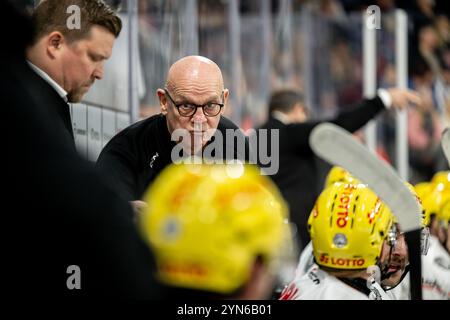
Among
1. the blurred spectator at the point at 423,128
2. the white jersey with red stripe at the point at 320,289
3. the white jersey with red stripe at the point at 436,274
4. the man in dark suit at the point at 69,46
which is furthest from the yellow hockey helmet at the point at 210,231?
the blurred spectator at the point at 423,128

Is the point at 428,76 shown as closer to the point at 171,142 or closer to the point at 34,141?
the point at 171,142

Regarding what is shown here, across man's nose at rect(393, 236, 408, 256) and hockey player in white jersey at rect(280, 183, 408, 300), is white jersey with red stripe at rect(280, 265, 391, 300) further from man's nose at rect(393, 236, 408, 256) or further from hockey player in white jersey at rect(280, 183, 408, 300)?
man's nose at rect(393, 236, 408, 256)

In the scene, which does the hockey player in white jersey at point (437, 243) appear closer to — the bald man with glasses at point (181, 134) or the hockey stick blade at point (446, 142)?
the hockey stick blade at point (446, 142)

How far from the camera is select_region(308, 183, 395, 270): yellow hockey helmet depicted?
117 inches

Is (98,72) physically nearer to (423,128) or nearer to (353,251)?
(353,251)

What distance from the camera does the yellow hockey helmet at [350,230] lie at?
2.98m

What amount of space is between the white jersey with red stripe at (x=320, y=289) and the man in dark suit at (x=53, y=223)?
1350 mm

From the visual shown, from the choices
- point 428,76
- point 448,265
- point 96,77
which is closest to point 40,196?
point 96,77

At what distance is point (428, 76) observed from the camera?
31.5 ft

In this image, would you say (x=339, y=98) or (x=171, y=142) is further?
(x=339, y=98)

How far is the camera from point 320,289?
3.01 m

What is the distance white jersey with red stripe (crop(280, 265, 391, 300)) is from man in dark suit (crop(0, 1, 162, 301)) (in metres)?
1.35

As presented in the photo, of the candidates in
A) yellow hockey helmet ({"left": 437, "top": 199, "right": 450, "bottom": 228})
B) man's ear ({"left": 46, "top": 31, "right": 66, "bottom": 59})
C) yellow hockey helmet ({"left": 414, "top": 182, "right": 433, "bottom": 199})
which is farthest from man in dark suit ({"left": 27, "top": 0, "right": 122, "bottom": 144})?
yellow hockey helmet ({"left": 414, "top": 182, "right": 433, "bottom": 199})
